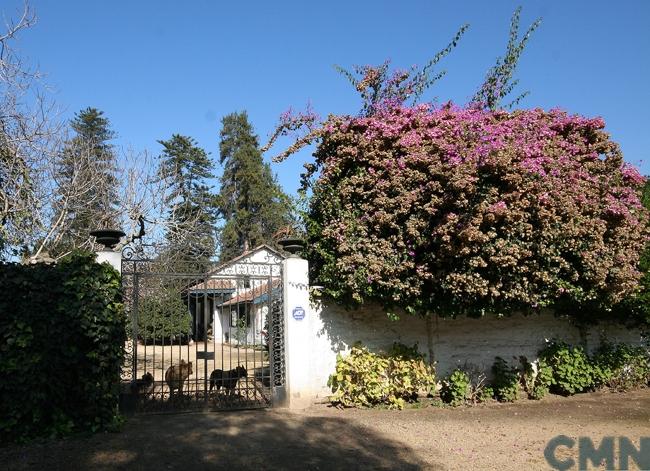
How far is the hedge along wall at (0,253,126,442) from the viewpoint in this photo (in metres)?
6.27

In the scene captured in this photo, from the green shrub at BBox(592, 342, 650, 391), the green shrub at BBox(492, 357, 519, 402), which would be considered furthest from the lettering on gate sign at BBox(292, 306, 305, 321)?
the green shrub at BBox(592, 342, 650, 391)

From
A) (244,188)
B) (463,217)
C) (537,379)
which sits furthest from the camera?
(244,188)

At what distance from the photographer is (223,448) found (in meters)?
6.19

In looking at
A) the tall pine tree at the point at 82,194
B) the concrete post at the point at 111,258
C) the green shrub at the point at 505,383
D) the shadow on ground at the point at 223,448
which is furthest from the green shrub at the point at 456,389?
the tall pine tree at the point at 82,194

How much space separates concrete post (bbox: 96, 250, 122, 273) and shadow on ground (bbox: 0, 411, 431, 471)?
222 centimetres

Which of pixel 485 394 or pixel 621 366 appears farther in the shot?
pixel 621 366

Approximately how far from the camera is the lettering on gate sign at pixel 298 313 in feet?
28.2

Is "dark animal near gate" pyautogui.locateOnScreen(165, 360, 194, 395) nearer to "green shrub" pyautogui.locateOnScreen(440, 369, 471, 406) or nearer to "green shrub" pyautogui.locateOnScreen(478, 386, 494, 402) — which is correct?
"green shrub" pyautogui.locateOnScreen(440, 369, 471, 406)

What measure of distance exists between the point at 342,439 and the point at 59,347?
12.1 feet

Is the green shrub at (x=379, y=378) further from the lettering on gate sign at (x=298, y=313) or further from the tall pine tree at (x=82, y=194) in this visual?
the tall pine tree at (x=82, y=194)

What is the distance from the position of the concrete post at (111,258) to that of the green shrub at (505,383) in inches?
258

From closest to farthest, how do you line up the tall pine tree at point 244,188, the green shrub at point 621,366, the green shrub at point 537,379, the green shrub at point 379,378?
the green shrub at point 379,378 < the green shrub at point 537,379 < the green shrub at point 621,366 < the tall pine tree at point 244,188

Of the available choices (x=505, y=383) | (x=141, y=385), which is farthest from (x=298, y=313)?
(x=505, y=383)

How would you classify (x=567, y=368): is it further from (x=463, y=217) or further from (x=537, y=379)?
(x=463, y=217)
